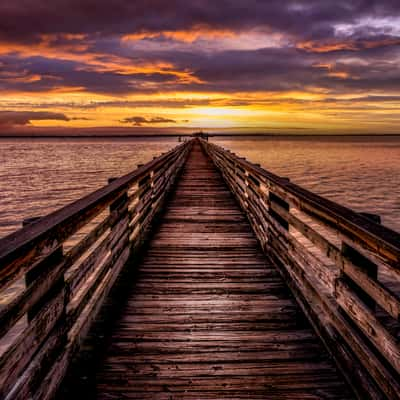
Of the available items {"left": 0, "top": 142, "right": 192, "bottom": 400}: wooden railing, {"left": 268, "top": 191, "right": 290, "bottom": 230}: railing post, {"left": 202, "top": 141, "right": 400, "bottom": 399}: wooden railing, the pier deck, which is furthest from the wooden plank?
{"left": 0, "top": 142, "right": 192, "bottom": 400}: wooden railing

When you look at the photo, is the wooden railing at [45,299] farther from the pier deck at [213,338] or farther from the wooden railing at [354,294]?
the wooden railing at [354,294]

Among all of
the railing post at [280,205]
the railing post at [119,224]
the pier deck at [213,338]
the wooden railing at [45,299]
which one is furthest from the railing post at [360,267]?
the railing post at [119,224]

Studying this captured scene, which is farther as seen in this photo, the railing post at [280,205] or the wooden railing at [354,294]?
the railing post at [280,205]

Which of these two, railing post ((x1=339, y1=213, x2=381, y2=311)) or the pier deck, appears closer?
railing post ((x1=339, y1=213, x2=381, y2=311))

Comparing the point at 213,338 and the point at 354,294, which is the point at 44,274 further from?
the point at 354,294

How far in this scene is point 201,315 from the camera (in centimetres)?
328

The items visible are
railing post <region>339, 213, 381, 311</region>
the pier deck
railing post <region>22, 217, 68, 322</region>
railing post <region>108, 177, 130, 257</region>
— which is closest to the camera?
railing post <region>22, 217, 68, 322</region>

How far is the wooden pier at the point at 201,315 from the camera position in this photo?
6.09 ft

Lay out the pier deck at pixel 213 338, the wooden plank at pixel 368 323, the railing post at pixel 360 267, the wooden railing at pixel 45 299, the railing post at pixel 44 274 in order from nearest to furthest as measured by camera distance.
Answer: the wooden railing at pixel 45 299
the wooden plank at pixel 368 323
the railing post at pixel 44 274
the railing post at pixel 360 267
the pier deck at pixel 213 338

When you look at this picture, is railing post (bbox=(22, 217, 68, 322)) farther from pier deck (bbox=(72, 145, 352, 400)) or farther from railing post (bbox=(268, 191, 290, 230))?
railing post (bbox=(268, 191, 290, 230))

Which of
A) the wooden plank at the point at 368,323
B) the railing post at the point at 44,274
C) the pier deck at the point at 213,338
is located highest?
the railing post at the point at 44,274

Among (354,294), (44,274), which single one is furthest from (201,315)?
(44,274)

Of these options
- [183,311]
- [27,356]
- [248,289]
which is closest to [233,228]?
[248,289]

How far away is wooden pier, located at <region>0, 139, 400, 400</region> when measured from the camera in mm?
1857
